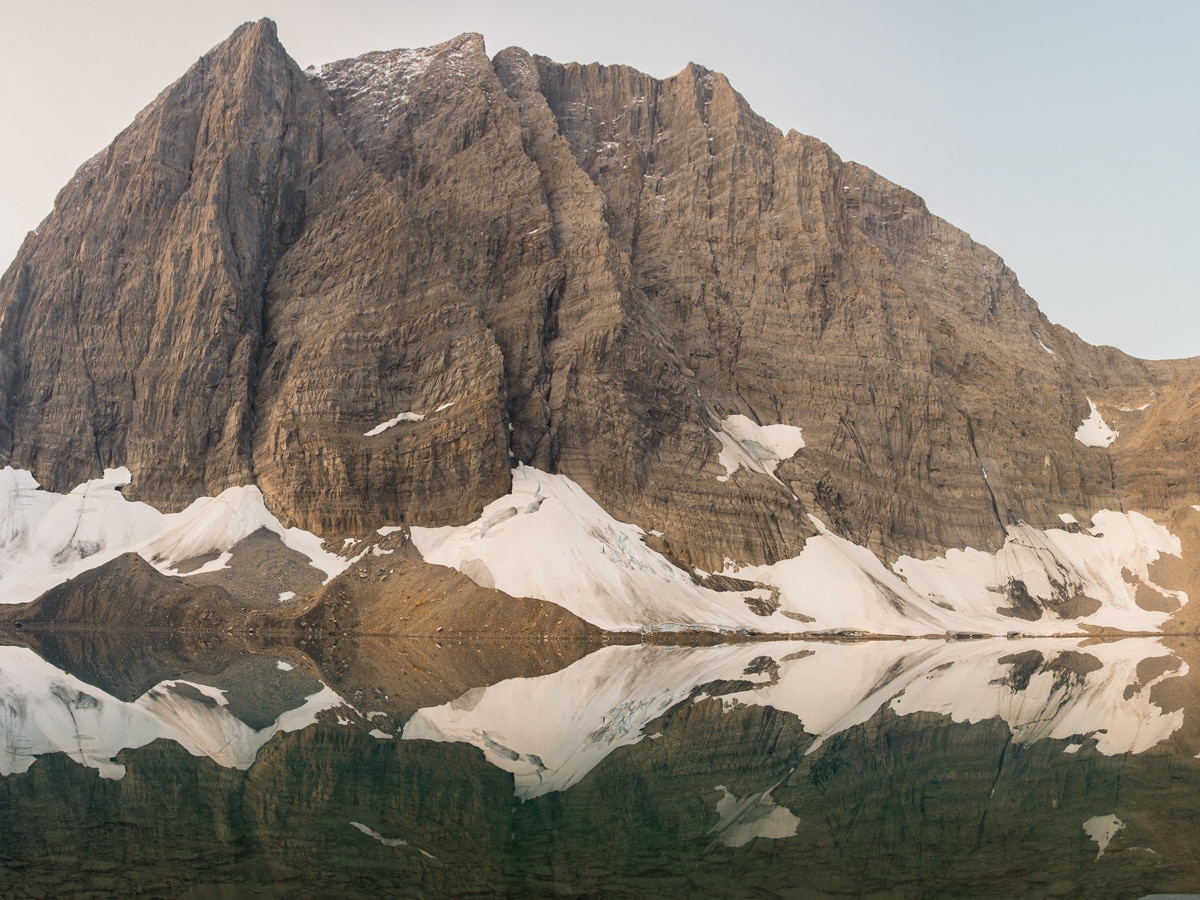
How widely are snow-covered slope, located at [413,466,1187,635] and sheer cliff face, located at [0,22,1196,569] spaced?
334 cm

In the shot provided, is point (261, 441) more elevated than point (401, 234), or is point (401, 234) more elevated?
point (401, 234)

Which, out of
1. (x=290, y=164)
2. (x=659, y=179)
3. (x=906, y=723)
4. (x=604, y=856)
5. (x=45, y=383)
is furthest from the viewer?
(x=659, y=179)

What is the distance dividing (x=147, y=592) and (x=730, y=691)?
2375 inches

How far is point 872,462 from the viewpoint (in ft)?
381

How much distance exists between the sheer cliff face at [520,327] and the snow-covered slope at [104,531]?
2.68 m

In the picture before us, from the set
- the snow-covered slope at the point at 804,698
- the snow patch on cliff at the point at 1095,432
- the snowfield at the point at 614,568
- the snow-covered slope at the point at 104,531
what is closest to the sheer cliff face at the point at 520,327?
the snow patch on cliff at the point at 1095,432

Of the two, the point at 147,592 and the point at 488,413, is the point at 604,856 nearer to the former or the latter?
the point at 147,592

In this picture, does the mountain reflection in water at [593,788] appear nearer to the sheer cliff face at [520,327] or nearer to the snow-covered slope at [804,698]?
the snow-covered slope at [804,698]

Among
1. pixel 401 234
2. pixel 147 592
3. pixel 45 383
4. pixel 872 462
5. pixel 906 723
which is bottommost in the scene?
pixel 906 723

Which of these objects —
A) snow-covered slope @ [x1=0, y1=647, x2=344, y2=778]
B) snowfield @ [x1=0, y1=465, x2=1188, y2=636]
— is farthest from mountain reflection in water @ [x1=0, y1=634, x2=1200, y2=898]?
snowfield @ [x1=0, y1=465, x2=1188, y2=636]

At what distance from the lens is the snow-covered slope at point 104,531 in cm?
9181

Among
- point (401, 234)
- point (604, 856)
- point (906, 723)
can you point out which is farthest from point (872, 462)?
point (604, 856)

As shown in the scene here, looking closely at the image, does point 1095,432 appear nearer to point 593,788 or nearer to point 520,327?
point 520,327

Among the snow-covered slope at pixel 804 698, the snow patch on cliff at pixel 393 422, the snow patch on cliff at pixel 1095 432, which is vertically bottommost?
the snow-covered slope at pixel 804 698
